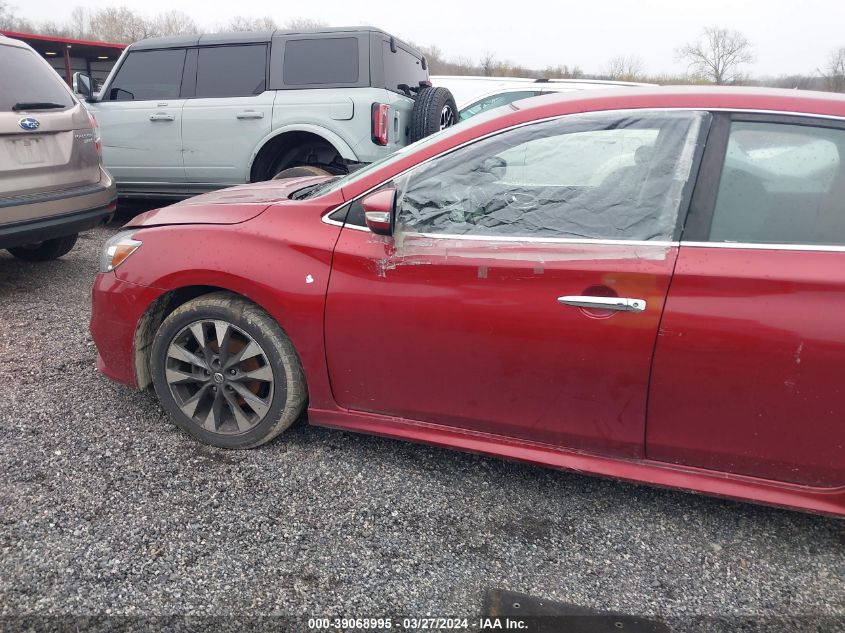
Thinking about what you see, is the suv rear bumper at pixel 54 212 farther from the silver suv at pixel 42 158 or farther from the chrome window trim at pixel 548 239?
the chrome window trim at pixel 548 239

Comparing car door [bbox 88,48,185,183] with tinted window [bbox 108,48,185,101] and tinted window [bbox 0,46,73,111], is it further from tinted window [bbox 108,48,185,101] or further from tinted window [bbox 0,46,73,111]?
tinted window [bbox 0,46,73,111]

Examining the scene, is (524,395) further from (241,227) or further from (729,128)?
(241,227)

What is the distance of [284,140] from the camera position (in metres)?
6.07

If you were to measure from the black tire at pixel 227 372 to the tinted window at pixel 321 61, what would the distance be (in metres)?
3.80

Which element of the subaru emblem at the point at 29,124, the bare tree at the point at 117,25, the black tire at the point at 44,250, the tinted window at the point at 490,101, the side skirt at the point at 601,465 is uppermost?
the bare tree at the point at 117,25

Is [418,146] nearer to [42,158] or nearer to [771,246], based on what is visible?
[771,246]

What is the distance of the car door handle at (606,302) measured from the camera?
212 cm

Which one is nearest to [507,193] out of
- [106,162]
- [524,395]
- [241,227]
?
[524,395]

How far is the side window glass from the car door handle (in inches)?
8.8

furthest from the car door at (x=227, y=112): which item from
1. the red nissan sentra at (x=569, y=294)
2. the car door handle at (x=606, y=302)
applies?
the car door handle at (x=606, y=302)

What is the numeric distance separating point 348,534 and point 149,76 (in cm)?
585

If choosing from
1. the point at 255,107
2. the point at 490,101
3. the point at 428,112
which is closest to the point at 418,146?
the point at 428,112

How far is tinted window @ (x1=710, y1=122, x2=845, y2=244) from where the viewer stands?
2.05 meters

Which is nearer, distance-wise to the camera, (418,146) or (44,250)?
(418,146)
